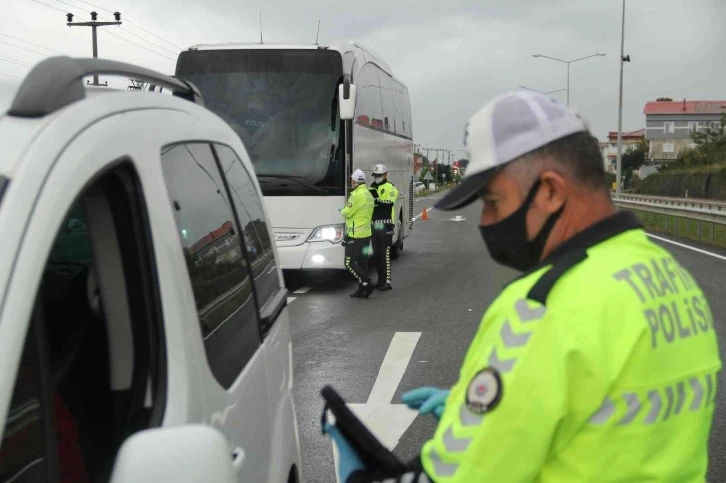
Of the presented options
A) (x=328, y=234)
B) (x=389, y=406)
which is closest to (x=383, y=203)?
(x=328, y=234)

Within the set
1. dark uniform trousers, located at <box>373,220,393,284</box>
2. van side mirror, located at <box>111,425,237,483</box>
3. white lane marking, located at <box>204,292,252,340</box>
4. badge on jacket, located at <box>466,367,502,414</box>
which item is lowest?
dark uniform trousers, located at <box>373,220,393,284</box>

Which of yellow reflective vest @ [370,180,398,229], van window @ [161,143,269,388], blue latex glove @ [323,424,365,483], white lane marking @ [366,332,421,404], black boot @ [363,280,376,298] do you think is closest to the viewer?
blue latex glove @ [323,424,365,483]

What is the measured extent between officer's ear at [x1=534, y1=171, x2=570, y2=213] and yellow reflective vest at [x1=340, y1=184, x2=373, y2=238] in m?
10.9

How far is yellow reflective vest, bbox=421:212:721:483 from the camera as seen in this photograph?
5.17 feet

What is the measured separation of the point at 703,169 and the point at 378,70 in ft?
151

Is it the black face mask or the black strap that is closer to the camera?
the black strap

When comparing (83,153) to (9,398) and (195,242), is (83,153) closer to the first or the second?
A: (9,398)

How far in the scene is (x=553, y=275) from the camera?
1688mm

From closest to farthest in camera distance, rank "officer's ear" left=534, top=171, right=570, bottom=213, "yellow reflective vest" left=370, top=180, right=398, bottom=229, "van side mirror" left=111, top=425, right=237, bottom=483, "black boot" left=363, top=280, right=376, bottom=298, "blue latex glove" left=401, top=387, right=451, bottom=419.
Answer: "van side mirror" left=111, top=425, right=237, bottom=483 → "officer's ear" left=534, top=171, right=570, bottom=213 → "blue latex glove" left=401, top=387, right=451, bottom=419 → "black boot" left=363, top=280, right=376, bottom=298 → "yellow reflective vest" left=370, top=180, right=398, bottom=229

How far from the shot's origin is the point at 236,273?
9.64 feet

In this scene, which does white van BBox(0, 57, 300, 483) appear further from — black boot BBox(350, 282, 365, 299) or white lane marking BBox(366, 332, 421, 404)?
black boot BBox(350, 282, 365, 299)

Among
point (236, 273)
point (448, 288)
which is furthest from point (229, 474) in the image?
point (448, 288)

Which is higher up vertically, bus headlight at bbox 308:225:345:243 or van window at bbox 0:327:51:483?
van window at bbox 0:327:51:483

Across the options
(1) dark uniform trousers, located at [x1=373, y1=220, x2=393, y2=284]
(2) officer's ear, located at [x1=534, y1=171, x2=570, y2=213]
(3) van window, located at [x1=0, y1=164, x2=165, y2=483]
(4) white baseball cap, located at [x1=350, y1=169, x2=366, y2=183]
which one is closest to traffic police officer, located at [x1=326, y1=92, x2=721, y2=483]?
(2) officer's ear, located at [x1=534, y1=171, x2=570, y2=213]
